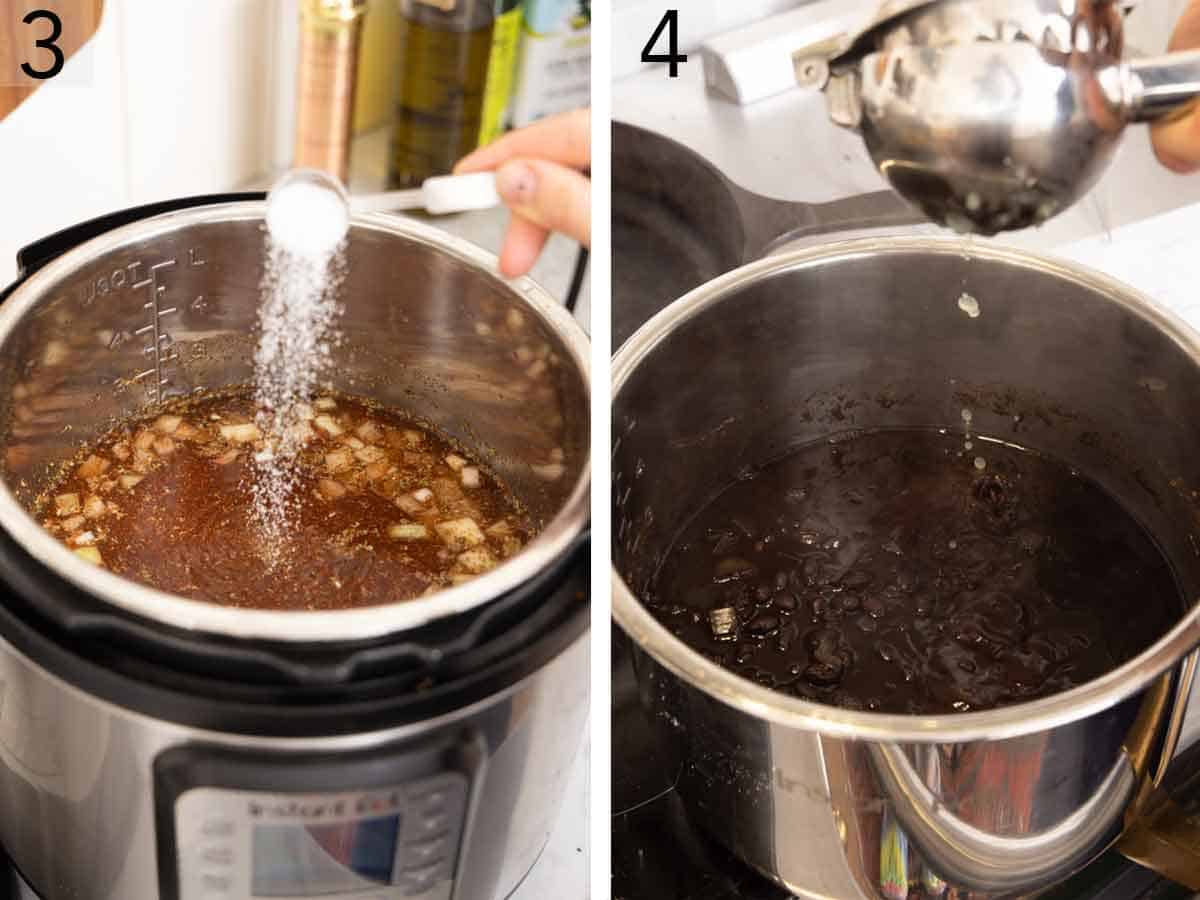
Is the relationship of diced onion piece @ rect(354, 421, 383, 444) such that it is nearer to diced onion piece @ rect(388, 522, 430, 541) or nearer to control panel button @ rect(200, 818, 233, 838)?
diced onion piece @ rect(388, 522, 430, 541)

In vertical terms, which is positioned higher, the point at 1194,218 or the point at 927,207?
the point at 927,207

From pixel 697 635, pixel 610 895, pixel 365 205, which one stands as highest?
pixel 365 205

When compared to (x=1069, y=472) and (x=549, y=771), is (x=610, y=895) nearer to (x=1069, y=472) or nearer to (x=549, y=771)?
(x=549, y=771)

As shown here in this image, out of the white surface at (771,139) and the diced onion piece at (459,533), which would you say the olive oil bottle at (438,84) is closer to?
the white surface at (771,139)

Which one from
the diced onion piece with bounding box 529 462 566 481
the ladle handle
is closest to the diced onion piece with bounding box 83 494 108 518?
the diced onion piece with bounding box 529 462 566 481

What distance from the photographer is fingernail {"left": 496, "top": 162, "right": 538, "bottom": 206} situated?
2.51ft

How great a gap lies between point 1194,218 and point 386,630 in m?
0.84

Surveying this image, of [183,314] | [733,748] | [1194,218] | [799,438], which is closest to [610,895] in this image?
[733,748]

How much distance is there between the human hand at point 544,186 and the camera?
764 mm

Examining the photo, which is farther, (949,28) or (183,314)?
(183,314)

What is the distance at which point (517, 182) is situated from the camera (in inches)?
30.1

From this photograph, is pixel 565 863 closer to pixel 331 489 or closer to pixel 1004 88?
pixel 331 489

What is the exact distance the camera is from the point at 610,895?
77 centimetres

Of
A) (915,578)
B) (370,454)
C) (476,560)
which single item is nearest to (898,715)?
(915,578)
